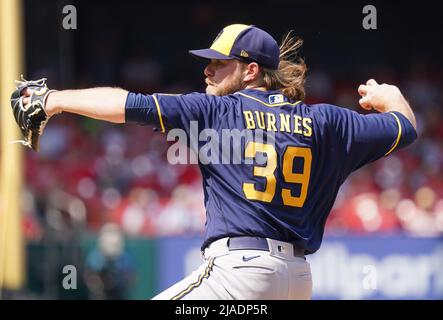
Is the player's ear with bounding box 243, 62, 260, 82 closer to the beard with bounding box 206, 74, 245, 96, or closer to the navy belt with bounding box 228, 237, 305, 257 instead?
the beard with bounding box 206, 74, 245, 96

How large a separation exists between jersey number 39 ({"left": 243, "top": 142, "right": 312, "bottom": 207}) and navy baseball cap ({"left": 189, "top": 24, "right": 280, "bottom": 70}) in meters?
0.42

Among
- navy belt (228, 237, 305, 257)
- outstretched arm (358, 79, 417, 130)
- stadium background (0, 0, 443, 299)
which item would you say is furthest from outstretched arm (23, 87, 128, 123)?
stadium background (0, 0, 443, 299)

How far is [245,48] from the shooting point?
396 cm

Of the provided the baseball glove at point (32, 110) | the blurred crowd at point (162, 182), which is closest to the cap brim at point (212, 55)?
the baseball glove at point (32, 110)

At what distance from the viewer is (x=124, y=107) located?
3662mm

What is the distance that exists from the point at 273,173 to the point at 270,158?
0.21 feet

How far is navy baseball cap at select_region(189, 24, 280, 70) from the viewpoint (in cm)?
396

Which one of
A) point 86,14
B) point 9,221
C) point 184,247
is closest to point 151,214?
point 184,247

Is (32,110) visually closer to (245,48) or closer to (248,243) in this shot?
(245,48)

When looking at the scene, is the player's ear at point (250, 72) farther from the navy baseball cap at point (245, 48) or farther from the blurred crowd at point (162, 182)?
the blurred crowd at point (162, 182)

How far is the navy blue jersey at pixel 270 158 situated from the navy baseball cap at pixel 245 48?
0.50 ft

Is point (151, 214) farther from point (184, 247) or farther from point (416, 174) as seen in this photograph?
point (416, 174)
